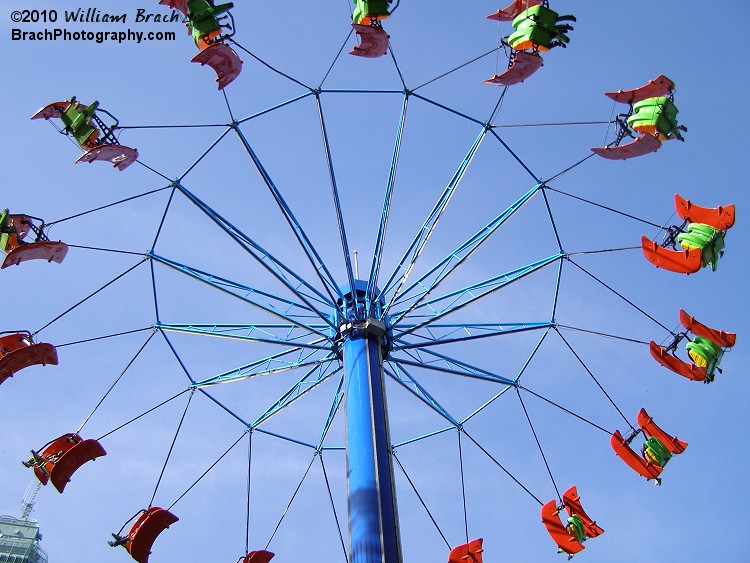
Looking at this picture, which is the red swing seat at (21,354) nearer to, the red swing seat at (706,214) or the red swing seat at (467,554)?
the red swing seat at (467,554)

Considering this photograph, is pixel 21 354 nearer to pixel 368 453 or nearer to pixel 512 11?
pixel 368 453

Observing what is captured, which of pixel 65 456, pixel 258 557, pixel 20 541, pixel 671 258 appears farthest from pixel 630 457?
pixel 20 541

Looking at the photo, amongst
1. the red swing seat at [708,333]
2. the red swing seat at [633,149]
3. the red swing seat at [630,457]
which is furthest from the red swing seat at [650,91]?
the red swing seat at [630,457]

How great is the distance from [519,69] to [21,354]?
49.7 feet

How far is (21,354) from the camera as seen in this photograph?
24938 mm

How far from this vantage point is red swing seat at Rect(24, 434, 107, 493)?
25.3m

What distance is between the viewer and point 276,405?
27.5 m

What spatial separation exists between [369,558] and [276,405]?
788 centimetres

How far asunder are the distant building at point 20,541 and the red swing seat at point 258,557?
8818 cm

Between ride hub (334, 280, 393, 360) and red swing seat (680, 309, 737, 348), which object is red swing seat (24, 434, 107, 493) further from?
red swing seat (680, 309, 737, 348)

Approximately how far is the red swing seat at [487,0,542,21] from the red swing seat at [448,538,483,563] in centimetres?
1512

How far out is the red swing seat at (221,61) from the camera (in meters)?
22.8

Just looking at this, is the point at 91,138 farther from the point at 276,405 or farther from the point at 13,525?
the point at 13,525

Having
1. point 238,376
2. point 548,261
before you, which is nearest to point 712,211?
point 548,261
